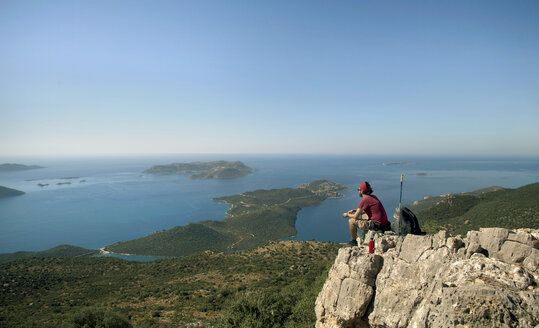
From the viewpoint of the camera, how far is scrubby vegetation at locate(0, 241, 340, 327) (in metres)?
15.4

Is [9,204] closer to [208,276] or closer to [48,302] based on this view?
[48,302]

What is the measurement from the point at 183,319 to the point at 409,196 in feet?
432

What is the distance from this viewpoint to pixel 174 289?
2528 centimetres

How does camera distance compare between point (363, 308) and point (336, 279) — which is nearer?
point (363, 308)

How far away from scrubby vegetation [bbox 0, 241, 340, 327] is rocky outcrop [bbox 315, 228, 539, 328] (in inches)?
255

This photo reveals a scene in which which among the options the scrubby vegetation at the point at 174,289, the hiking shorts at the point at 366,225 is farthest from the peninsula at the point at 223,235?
the hiking shorts at the point at 366,225

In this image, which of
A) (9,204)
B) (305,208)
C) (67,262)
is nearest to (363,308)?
(67,262)

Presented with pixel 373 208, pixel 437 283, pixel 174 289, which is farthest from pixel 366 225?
pixel 174 289

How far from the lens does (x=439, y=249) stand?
6125 mm

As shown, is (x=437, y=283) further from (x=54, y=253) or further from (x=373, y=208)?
(x=54, y=253)

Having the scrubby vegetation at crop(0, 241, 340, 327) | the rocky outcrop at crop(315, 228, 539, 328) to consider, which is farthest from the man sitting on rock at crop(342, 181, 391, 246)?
the scrubby vegetation at crop(0, 241, 340, 327)

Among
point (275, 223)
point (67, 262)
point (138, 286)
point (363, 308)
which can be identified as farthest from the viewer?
point (275, 223)

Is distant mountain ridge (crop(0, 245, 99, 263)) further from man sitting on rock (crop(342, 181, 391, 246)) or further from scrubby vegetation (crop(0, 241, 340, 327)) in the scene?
man sitting on rock (crop(342, 181, 391, 246))

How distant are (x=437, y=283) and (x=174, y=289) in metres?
26.5
